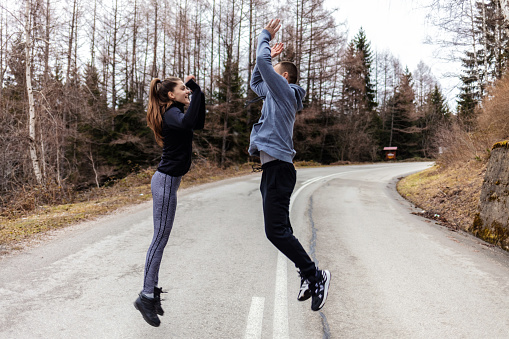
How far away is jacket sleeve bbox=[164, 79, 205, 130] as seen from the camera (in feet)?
8.20

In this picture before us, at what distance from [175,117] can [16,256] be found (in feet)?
13.1

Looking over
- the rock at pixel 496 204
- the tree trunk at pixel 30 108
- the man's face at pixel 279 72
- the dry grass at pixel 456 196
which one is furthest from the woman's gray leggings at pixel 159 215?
the tree trunk at pixel 30 108

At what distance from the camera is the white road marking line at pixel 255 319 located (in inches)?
109

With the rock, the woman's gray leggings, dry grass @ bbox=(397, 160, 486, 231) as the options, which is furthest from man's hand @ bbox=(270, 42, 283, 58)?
dry grass @ bbox=(397, 160, 486, 231)

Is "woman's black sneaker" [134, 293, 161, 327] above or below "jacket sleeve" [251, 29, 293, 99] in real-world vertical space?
below

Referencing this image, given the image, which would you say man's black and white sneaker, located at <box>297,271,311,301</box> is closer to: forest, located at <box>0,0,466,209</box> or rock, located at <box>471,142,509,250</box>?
rock, located at <box>471,142,509,250</box>

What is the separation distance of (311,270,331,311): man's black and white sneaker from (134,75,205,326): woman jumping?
4.09 ft

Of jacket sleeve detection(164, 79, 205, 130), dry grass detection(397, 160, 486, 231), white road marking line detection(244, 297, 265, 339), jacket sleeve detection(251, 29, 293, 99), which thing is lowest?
white road marking line detection(244, 297, 265, 339)

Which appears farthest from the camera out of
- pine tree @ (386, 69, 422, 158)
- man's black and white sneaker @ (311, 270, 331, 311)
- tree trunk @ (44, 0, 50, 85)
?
pine tree @ (386, 69, 422, 158)

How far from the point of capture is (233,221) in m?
7.22

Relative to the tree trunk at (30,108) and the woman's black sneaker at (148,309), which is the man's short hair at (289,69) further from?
the tree trunk at (30,108)

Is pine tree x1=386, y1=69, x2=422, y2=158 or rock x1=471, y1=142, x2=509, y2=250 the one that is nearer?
rock x1=471, y1=142, x2=509, y2=250

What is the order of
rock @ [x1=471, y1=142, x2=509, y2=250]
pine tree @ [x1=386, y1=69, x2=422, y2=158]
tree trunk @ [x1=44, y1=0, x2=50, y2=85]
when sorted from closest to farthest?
rock @ [x1=471, y1=142, x2=509, y2=250], tree trunk @ [x1=44, y1=0, x2=50, y2=85], pine tree @ [x1=386, y1=69, x2=422, y2=158]

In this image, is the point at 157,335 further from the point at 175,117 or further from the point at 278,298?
the point at 175,117
